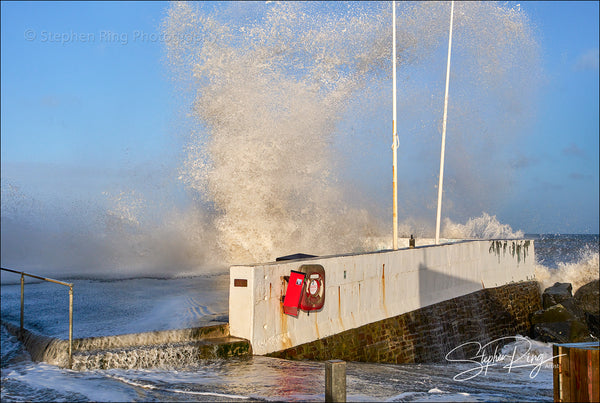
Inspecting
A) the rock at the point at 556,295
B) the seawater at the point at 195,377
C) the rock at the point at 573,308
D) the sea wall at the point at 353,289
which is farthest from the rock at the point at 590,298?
the seawater at the point at 195,377

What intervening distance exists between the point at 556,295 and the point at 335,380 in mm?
16303

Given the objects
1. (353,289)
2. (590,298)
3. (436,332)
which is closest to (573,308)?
(590,298)

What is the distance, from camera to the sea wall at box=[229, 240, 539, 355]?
311 inches

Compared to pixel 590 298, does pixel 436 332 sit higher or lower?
lower

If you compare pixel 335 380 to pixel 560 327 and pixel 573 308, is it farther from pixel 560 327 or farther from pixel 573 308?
pixel 573 308

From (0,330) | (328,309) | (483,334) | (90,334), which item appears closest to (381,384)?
(328,309)

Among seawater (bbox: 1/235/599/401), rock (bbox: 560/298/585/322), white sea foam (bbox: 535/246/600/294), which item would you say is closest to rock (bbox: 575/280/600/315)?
white sea foam (bbox: 535/246/600/294)

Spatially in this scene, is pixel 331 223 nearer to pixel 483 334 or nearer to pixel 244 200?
pixel 244 200

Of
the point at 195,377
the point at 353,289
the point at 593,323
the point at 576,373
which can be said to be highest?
the point at 353,289

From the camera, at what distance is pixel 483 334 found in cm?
1417

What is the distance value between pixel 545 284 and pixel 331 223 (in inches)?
403

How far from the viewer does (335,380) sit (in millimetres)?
4863

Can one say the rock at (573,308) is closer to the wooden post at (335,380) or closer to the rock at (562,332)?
the rock at (562,332)

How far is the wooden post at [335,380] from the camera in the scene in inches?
190
